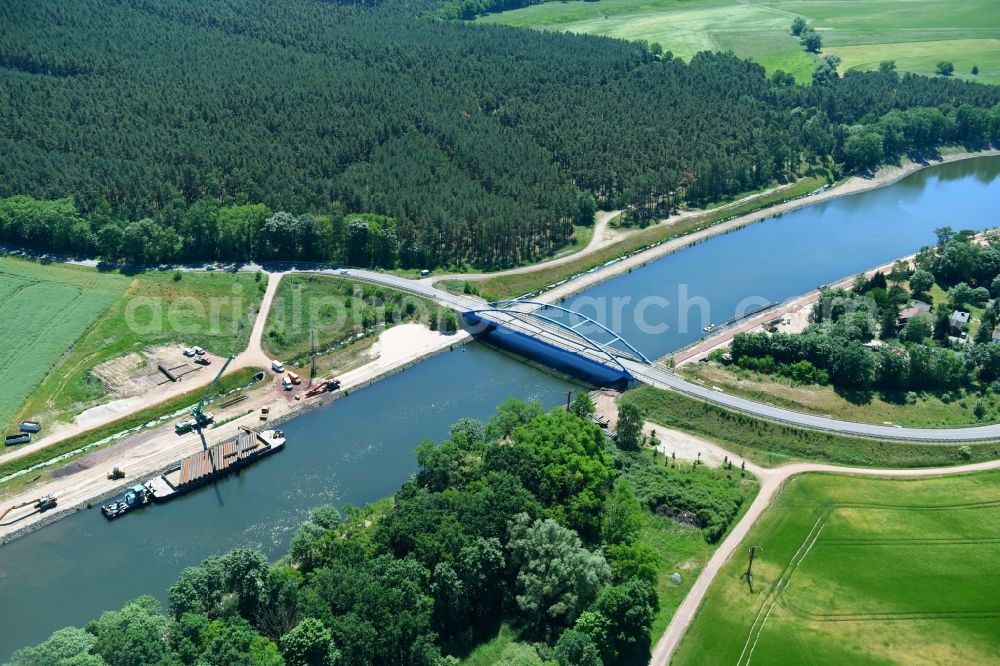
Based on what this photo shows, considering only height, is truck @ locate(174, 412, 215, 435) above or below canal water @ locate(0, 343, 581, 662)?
above

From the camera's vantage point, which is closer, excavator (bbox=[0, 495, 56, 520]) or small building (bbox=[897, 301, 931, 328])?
excavator (bbox=[0, 495, 56, 520])

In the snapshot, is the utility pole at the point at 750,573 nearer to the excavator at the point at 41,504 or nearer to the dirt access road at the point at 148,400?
the dirt access road at the point at 148,400

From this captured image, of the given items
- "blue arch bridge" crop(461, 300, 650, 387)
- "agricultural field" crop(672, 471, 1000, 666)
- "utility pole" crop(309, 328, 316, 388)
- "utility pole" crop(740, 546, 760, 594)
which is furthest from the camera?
"utility pole" crop(309, 328, 316, 388)

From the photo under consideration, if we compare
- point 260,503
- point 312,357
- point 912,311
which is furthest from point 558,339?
point 912,311

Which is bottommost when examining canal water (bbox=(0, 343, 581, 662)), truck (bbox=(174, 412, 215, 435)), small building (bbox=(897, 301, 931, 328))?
canal water (bbox=(0, 343, 581, 662))

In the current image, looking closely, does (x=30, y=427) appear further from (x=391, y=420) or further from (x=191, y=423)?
(x=391, y=420)

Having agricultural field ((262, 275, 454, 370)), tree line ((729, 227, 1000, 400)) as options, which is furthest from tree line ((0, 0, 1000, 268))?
tree line ((729, 227, 1000, 400))

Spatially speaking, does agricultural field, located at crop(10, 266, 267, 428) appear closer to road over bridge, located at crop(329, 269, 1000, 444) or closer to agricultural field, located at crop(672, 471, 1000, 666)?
road over bridge, located at crop(329, 269, 1000, 444)
